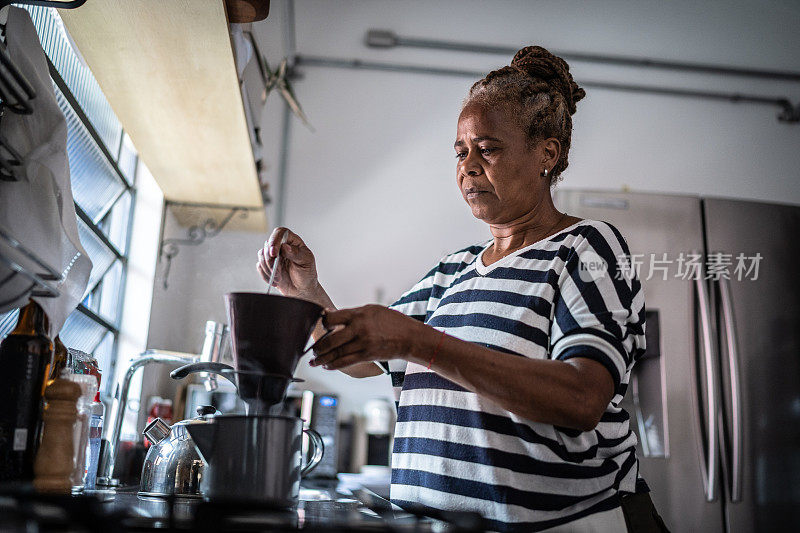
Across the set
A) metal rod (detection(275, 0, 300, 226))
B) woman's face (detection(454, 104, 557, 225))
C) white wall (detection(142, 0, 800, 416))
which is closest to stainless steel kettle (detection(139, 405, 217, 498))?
woman's face (detection(454, 104, 557, 225))

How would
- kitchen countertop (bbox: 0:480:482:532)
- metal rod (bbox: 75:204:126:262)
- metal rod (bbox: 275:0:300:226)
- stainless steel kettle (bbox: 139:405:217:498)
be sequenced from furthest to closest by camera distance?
1. metal rod (bbox: 275:0:300:226)
2. metal rod (bbox: 75:204:126:262)
3. stainless steel kettle (bbox: 139:405:217:498)
4. kitchen countertop (bbox: 0:480:482:532)

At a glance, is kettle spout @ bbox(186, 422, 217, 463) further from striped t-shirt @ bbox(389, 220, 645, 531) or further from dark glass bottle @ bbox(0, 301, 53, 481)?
striped t-shirt @ bbox(389, 220, 645, 531)

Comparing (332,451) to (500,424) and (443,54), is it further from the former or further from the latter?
(443,54)

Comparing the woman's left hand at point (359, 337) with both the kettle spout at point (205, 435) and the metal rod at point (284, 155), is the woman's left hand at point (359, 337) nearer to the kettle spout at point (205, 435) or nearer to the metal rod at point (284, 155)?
the kettle spout at point (205, 435)

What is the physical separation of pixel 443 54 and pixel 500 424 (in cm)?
303

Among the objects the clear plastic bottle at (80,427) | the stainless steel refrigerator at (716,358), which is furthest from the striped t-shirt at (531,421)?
the stainless steel refrigerator at (716,358)

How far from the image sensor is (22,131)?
1.07 meters

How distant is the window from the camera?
1722 millimetres

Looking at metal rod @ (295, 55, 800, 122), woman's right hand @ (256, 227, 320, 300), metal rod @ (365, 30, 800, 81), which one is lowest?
woman's right hand @ (256, 227, 320, 300)

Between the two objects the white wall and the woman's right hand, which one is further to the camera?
the white wall

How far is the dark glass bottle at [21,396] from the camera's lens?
0.90 m

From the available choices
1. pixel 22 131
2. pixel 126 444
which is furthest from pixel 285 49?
pixel 22 131

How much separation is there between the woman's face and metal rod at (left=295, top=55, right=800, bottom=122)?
2513mm

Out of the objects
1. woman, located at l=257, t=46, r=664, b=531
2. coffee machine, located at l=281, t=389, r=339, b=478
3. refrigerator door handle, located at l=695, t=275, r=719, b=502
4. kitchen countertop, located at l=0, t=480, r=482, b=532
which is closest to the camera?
kitchen countertop, located at l=0, t=480, r=482, b=532
